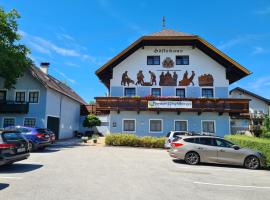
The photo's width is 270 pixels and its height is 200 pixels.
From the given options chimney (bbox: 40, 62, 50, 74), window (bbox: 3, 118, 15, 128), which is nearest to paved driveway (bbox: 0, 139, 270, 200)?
window (bbox: 3, 118, 15, 128)

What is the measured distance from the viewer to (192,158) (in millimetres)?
13594

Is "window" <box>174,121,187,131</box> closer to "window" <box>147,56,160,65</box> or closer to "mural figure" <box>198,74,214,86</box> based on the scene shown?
"mural figure" <box>198,74,214,86</box>

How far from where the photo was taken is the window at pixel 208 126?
86.0 ft

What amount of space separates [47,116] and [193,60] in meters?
17.0

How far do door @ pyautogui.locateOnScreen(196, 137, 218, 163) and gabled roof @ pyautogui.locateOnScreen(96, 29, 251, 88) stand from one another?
596 inches

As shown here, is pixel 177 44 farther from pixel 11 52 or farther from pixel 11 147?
pixel 11 147

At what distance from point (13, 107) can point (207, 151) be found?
22.2 metres

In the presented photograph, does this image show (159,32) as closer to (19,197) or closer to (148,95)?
(148,95)

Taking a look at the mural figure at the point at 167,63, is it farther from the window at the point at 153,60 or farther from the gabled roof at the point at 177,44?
the gabled roof at the point at 177,44

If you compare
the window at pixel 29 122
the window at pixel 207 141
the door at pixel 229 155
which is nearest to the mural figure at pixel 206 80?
the window at pixel 207 141

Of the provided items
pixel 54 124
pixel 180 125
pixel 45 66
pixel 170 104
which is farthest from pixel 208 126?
pixel 45 66

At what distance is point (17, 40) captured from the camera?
27.3 m

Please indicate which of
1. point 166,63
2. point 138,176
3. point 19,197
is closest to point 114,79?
point 166,63

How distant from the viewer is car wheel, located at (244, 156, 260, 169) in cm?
1320
